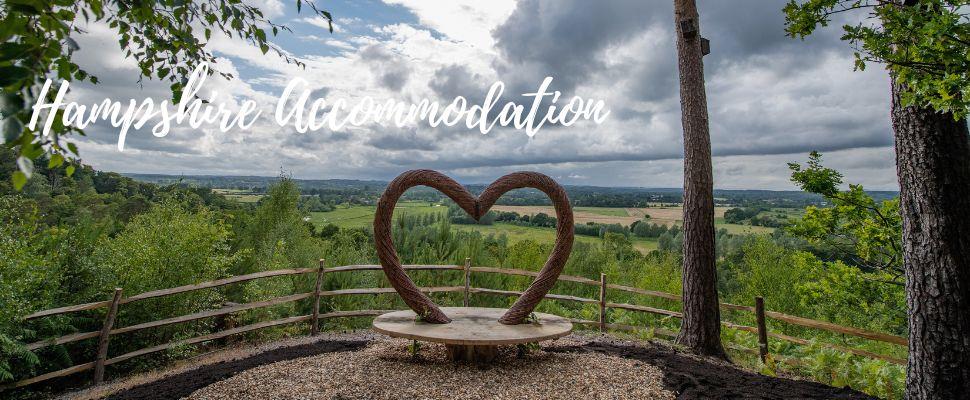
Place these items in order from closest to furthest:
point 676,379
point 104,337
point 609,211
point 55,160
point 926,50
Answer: point 55,160 < point 926,50 < point 676,379 < point 104,337 < point 609,211

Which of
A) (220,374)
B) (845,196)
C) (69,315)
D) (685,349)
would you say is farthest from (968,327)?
(69,315)

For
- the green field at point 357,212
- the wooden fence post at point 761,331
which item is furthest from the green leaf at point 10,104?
the green field at point 357,212

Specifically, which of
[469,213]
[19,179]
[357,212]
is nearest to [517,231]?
[357,212]

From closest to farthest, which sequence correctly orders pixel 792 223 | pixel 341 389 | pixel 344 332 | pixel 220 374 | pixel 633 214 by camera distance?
pixel 341 389 < pixel 220 374 < pixel 344 332 < pixel 792 223 < pixel 633 214

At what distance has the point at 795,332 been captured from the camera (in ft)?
50.4

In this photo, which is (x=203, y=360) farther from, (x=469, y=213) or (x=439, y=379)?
(x=469, y=213)

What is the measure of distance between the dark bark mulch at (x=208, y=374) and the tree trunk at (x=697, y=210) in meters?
4.21

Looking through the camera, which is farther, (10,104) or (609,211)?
(609,211)

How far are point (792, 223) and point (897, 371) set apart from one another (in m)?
4.05

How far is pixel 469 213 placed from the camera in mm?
5453

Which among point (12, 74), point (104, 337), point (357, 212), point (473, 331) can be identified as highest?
point (12, 74)

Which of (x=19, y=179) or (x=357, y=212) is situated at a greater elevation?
(x=19, y=179)

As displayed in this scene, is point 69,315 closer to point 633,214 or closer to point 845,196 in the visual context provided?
point 845,196

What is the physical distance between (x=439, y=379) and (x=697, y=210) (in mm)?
3872
